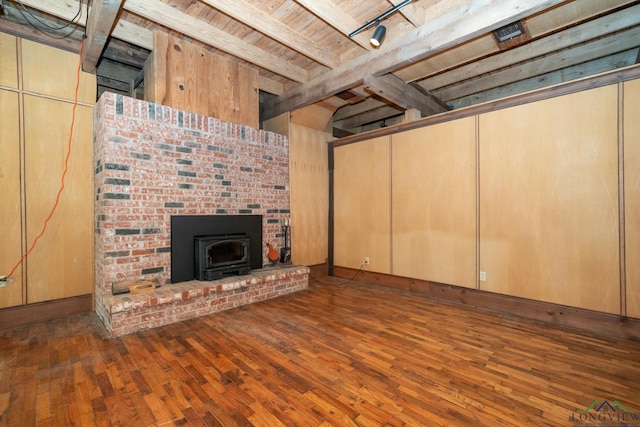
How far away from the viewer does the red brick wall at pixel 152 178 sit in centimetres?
308

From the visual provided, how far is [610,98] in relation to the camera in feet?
9.06

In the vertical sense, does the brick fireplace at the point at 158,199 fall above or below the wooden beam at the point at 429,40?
below

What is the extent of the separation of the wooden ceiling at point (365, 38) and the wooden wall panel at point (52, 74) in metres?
0.11

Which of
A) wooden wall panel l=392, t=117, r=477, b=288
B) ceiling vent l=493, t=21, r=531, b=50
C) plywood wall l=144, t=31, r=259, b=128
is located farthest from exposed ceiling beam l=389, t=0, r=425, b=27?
plywood wall l=144, t=31, r=259, b=128

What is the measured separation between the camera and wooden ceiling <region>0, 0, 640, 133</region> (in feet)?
9.09

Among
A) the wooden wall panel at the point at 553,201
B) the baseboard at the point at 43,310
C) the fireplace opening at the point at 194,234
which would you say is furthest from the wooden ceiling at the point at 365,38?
the baseboard at the point at 43,310

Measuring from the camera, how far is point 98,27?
267cm

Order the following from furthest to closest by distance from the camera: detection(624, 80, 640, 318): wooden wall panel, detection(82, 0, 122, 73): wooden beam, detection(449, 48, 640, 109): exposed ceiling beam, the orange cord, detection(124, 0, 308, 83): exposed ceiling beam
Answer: detection(449, 48, 640, 109): exposed ceiling beam, the orange cord, detection(124, 0, 308, 83): exposed ceiling beam, detection(624, 80, 640, 318): wooden wall panel, detection(82, 0, 122, 73): wooden beam

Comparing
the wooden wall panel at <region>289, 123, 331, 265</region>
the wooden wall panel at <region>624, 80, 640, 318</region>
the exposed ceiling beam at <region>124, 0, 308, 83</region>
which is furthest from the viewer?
the wooden wall panel at <region>289, 123, 331, 265</region>

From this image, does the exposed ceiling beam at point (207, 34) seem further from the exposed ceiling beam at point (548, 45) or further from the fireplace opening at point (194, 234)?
the exposed ceiling beam at point (548, 45)

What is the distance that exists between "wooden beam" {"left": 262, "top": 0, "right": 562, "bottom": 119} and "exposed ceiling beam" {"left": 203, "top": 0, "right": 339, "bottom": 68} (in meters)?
0.34

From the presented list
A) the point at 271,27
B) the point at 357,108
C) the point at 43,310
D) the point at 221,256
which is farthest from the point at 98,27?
the point at 357,108

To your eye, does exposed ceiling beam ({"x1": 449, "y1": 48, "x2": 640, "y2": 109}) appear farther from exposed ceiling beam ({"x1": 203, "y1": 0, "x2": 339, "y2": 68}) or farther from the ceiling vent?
exposed ceiling beam ({"x1": 203, "y1": 0, "x2": 339, "y2": 68})

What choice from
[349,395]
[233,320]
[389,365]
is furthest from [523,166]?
[233,320]
